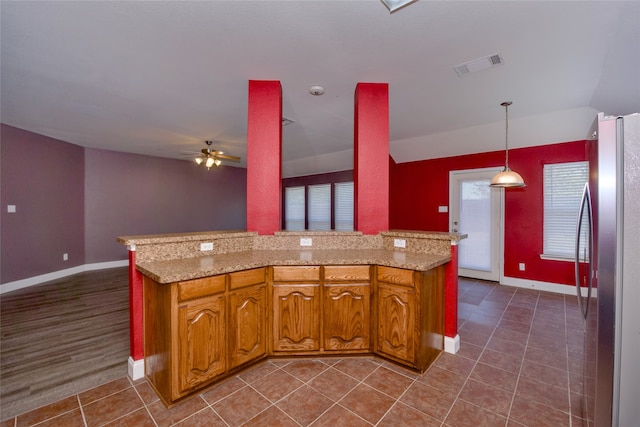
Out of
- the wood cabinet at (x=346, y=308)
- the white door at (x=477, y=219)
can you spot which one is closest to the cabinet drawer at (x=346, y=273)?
the wood cabinet at (x=346, y=308)

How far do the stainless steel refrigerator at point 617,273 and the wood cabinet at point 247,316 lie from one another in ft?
6.50

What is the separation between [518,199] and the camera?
15.0 ft

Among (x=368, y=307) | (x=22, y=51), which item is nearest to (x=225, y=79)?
(x=22, y=51)

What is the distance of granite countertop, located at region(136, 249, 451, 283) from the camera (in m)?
1.83

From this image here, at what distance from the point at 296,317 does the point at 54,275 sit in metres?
5.41

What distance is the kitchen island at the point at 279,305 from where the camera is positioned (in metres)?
1.85

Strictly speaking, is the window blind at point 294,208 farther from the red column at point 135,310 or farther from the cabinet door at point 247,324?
the red column at point 135,310

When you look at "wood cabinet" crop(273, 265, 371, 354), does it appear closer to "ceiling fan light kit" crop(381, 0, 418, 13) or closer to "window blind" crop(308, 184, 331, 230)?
"ceiling fan light kit" crop(381, 0, 418, 13)

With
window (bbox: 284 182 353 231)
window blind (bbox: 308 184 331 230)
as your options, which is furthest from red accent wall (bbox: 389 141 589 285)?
window blind (bbox: 308 184 331 230)

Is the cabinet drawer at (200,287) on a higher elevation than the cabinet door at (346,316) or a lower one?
higher

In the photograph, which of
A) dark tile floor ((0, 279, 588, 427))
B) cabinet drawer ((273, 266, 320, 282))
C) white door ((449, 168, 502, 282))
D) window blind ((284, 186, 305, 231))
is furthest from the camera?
window blind ((284, 186, 305, 231))

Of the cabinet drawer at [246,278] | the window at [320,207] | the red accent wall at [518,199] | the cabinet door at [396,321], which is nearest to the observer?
the cabinet drawer at [246,278]

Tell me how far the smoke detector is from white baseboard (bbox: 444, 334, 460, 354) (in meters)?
2.83

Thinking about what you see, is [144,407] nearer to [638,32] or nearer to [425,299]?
[425,299]
